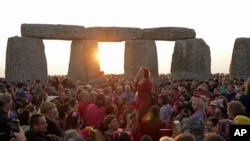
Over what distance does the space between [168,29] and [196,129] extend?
2048cm

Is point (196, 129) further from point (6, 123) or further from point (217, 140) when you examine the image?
point (6, 123)

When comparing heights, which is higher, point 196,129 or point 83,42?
point 83,42

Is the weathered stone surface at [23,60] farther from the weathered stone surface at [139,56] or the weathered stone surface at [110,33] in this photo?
the weathered stone surface at [139,56]

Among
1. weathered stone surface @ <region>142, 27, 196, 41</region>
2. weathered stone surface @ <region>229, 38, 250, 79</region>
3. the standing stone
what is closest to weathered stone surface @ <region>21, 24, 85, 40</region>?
the standing stone

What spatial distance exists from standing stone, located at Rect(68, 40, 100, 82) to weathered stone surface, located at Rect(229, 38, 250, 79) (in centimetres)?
767

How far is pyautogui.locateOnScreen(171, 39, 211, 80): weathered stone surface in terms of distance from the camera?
2588 cm

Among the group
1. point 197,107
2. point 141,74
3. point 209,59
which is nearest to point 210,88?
point 141,74

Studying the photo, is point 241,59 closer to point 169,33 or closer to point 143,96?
point 169,33

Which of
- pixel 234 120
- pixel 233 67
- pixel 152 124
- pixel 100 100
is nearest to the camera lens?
pixel 234 120

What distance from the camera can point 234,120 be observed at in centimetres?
621

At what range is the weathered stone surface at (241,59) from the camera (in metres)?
24.5

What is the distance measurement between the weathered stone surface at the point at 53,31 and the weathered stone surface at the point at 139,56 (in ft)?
9.31

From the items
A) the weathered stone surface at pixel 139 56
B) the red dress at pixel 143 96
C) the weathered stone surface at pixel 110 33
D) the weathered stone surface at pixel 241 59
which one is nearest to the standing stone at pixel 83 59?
the weathered stone surface at pixel 110 33

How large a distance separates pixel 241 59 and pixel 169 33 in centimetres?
435
